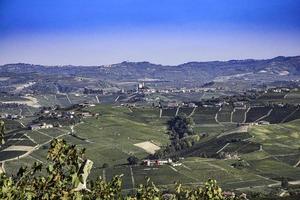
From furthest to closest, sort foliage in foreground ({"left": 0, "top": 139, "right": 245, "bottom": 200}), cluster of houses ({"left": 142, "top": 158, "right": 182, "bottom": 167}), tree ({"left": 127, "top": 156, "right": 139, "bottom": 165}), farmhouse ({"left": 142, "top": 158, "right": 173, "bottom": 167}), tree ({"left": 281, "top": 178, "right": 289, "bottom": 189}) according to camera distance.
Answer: tree ({"left": 127, "top": 156, "right": 139, "bottom": 165}), farmhouse ({"left": 142, "top": 158, "right": 173, "bottom": 167}), cluster of houses ({"left": 142, "top": 158, "right": 182, "bottom": 167}), tree ({"left": 281, "top": 178, "right": 289, "bottom": 189}), foliage in foreground ({"left": 0, "top": 139, "right": 245, "bottom": 200})

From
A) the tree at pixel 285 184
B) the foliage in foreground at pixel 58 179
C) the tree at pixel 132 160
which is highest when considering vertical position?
the foliage in foreground at pixel 58 179

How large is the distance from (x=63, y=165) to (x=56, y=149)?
24.3 inches

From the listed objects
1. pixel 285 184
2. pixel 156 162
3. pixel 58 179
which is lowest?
pixel 156 162

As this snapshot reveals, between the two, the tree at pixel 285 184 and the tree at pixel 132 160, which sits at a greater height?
the tree at pixel 285 184

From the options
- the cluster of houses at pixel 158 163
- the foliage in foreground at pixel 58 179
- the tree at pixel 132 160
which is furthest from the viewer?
the tree at pixel 132 160

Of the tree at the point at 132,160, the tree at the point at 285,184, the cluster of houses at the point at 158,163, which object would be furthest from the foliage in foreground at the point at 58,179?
the tree at the point at 132,160

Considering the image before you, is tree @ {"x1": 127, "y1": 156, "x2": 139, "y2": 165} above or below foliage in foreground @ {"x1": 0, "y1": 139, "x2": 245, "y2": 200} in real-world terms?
below

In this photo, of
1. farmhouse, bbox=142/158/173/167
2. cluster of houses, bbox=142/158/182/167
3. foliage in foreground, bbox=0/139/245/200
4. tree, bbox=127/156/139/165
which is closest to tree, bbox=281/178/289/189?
cluster of houses, bbox=142/158/182/167

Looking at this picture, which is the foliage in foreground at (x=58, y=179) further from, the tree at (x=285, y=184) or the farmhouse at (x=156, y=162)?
the farmhouse at (x=156, y=162)

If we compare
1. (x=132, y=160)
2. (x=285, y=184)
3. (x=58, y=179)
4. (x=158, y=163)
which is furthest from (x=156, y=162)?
(x=58, y=179)

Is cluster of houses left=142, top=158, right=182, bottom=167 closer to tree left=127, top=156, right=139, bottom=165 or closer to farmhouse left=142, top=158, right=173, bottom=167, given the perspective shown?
farmhouse left=142, top=158, right=173, bottom=167

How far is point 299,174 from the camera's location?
543 ft

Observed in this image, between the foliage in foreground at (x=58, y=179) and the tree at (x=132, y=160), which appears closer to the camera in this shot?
the foliage in foreground at (x=58, y=179)

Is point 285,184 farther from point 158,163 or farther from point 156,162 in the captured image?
point 156,162
